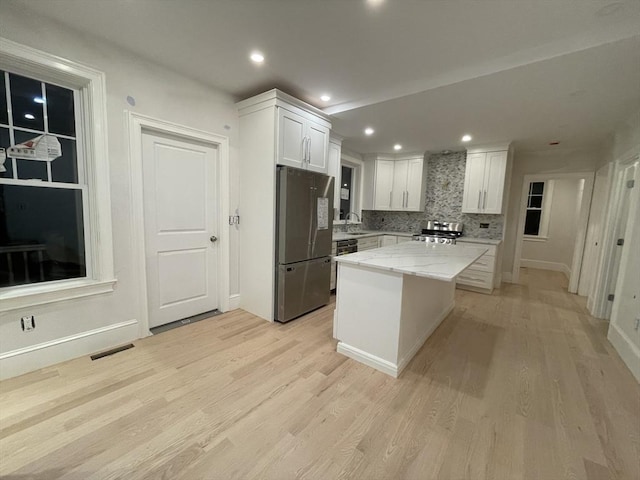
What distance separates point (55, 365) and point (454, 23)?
3887mm

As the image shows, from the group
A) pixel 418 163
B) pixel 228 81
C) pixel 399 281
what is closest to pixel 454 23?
pixel 399 281

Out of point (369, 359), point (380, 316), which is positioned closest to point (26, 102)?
point (380, 316)

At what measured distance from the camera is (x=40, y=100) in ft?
6.61

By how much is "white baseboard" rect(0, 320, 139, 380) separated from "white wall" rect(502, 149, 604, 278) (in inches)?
234

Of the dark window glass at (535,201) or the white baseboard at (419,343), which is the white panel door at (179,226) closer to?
the white baseboard at (419,343)

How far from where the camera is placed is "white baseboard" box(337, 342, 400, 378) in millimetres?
2107

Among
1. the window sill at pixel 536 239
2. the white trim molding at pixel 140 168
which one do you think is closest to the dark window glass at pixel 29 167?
the white trim molding at pixel 140 168

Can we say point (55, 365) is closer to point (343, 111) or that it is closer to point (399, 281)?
point (399, 281)

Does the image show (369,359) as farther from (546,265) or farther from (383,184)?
(546,265)

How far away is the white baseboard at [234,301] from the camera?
3.26 meters

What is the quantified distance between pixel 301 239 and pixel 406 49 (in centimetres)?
200

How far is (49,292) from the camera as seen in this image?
2.03 meters

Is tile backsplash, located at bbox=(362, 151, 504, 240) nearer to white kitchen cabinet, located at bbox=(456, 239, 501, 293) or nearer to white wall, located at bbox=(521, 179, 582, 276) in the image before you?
white kitchen cabinet, located at bbox=(456, 239, 501, 293)

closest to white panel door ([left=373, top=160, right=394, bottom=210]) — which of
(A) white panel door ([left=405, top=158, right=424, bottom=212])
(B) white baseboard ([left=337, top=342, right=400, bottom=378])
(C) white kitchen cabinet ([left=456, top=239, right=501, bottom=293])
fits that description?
(A) white panel door ([left=405, top=158, right=424, bottom=212])
